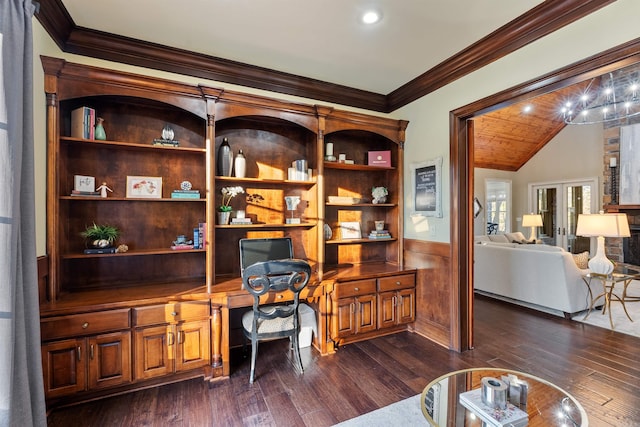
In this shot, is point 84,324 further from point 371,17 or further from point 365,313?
point 371,17

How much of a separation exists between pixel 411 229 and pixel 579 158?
6.85m

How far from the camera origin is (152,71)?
2.63 metres

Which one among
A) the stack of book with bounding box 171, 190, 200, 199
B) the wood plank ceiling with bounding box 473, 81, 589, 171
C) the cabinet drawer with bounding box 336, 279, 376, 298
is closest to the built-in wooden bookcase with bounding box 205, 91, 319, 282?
the stack of book with bounding box 171, 190, 200, 199

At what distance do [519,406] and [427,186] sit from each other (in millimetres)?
2167

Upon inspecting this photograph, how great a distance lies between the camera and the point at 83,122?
2355 millimetres

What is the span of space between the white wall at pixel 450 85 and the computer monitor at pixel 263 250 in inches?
57.5

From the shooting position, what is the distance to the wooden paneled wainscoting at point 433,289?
2990 millimetres

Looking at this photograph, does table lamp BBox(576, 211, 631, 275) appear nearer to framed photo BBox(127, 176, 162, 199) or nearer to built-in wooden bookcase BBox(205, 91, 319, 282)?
built-in wooden bookcase BBox(205, 91, 319, 282)

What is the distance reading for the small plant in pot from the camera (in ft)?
7.95

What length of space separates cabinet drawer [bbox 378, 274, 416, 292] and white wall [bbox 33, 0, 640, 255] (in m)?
0.48

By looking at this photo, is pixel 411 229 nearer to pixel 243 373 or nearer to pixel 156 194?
pixel 243 373

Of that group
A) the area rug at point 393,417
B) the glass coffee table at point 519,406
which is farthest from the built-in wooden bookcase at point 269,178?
the glass coffee table at point 519,406

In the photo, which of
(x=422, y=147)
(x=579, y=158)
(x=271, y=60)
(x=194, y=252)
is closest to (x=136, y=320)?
(x=194, y=252)

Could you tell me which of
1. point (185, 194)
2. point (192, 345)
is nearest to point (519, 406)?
point (192, 345)
